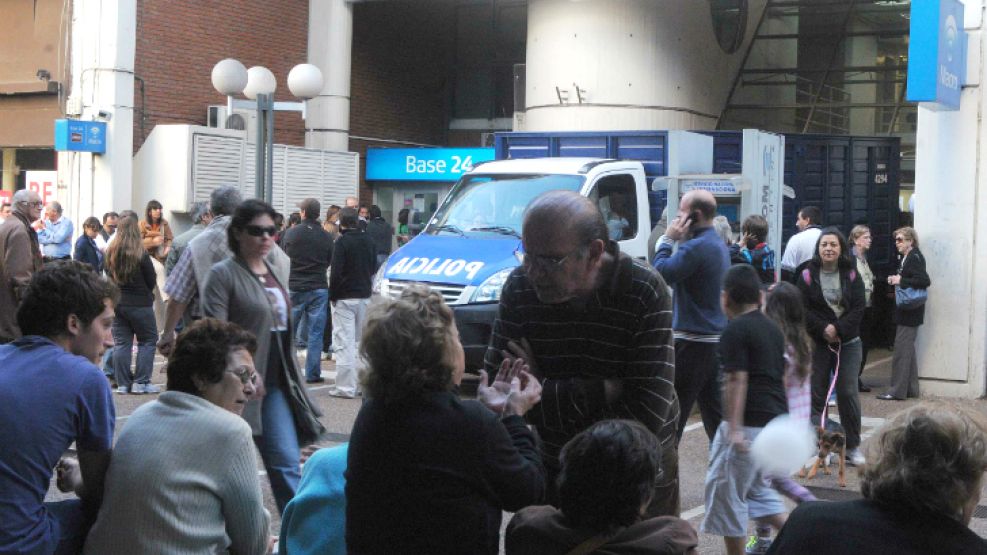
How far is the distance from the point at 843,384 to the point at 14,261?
6201 millimetres

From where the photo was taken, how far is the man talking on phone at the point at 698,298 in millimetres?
7578

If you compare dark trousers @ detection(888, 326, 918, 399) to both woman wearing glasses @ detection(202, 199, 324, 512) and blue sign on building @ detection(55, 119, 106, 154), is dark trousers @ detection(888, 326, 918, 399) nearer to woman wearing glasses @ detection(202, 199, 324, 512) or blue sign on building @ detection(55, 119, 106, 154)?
woman wearing glasses @ detection(202, 199, 324, 512)

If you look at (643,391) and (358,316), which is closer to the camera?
(643,391)

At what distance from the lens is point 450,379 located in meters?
3.40

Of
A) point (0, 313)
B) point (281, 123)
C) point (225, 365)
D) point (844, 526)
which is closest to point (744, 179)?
point (0, 313)

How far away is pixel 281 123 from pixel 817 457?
17257 mm

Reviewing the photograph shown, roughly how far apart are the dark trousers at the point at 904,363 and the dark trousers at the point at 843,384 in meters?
3.85

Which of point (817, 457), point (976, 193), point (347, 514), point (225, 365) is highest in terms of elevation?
point (976, 193)

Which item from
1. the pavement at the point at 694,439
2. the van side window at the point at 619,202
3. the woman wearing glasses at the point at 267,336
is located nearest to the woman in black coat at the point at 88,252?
the pavement at the point at 694,439

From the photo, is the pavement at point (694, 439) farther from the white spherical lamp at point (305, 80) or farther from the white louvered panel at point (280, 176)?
the white louvered panel at point (280, 176)

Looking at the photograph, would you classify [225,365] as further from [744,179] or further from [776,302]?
[744,179]

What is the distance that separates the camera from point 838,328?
9461 millimetres

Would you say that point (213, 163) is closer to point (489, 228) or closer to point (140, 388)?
point (140, 388)

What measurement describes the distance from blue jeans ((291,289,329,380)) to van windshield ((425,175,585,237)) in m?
1.47
